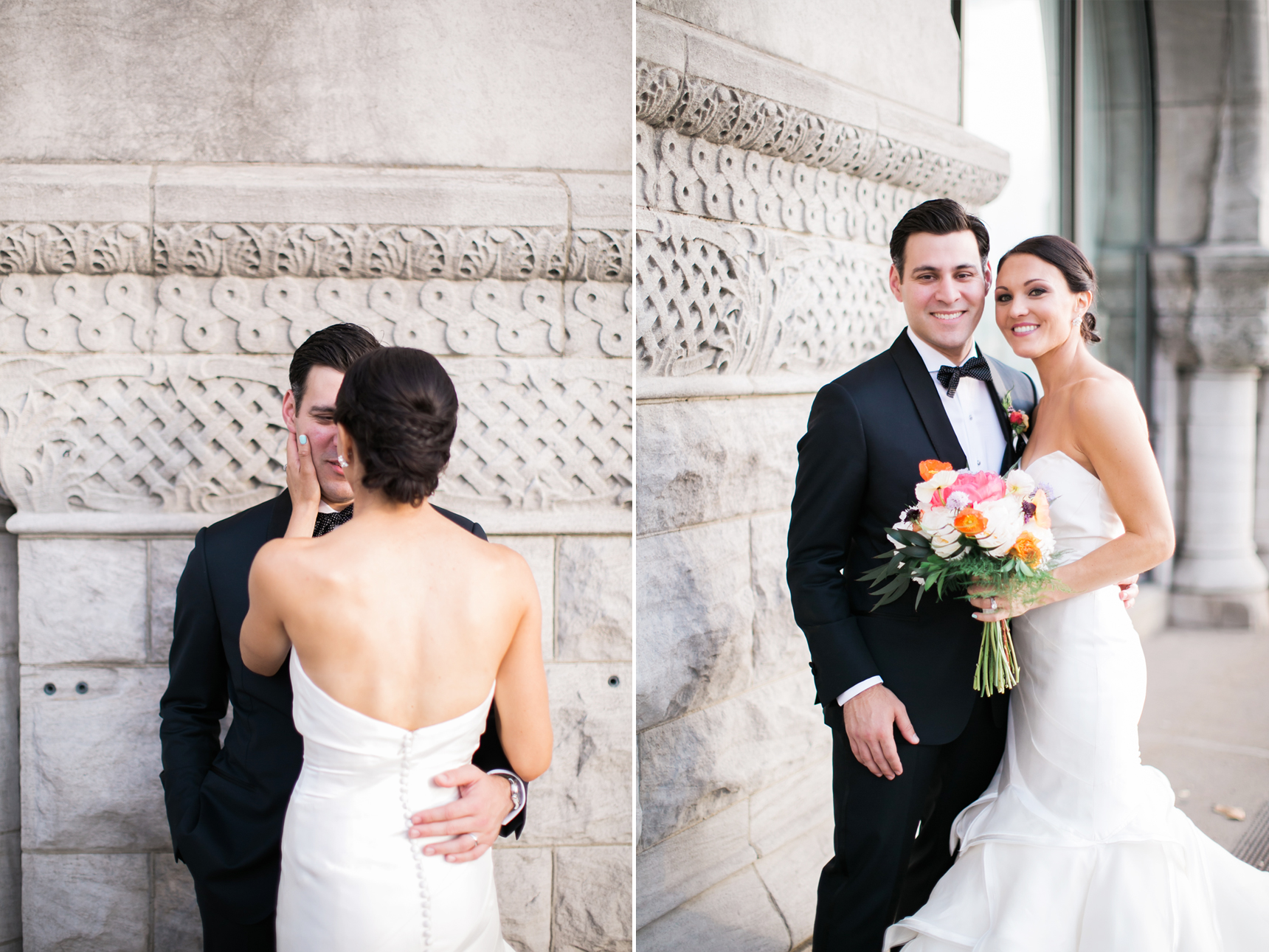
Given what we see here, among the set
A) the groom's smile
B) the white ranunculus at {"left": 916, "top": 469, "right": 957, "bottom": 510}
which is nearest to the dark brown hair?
the white ranunculus at {"left": 916, "top": 469, "right": 957, "bottom": 510}

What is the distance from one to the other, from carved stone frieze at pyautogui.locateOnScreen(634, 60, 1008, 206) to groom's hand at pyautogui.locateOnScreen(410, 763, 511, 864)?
5.02ft

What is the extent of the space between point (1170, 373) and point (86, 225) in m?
6.58

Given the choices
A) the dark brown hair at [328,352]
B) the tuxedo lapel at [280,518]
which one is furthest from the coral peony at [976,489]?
the tuxedo lapel at [280,518]

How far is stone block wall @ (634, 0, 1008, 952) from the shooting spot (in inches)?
97.3

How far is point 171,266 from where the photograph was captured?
222 cm

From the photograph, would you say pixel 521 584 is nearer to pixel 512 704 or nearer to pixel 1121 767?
pixel 512 704

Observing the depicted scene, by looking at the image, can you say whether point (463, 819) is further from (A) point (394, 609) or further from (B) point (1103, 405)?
(B) point (1103, 405)

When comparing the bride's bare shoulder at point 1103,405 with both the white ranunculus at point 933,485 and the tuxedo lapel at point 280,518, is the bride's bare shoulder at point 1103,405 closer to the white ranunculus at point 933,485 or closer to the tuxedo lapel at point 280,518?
the white ranunculus at point 933,485

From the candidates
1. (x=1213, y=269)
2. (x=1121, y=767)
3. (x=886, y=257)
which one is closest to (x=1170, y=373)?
(x=1213, y=269)

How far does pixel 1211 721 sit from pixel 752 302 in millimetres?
3853

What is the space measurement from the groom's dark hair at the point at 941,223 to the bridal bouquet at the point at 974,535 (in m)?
0.59

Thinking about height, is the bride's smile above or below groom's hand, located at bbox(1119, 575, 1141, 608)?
above

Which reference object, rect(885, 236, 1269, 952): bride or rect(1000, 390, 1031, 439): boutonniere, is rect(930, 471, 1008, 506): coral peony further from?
rect(1000, 390, 1031, 439): boutonniere

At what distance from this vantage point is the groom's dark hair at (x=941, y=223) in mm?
2213
